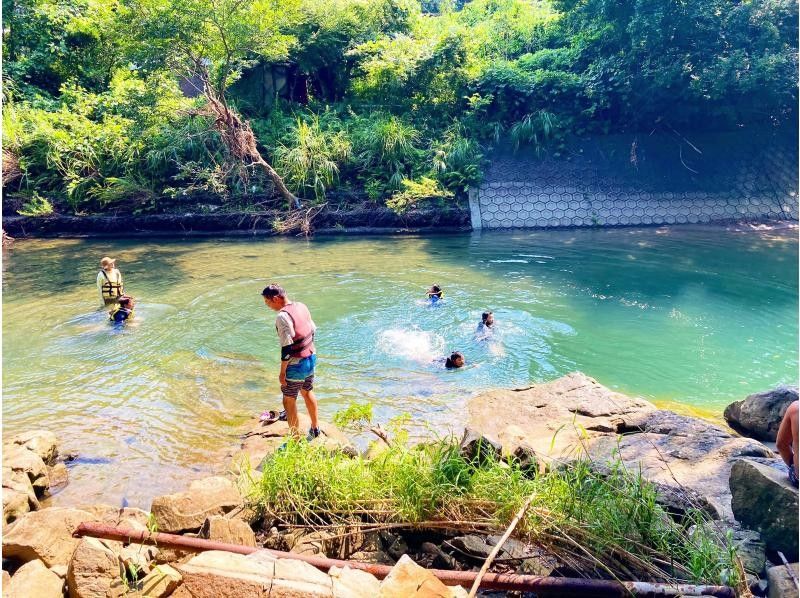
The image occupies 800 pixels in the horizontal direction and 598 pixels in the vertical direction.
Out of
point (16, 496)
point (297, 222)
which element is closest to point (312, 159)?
point (297, 222)

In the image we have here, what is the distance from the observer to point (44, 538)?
11.3 feet

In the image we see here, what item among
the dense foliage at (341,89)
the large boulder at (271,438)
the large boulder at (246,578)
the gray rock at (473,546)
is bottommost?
the large boulder at (271,438)

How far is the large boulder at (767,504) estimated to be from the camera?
10.3 feet

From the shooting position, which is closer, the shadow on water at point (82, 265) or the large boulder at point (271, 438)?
the large boulder at point (271, 438)

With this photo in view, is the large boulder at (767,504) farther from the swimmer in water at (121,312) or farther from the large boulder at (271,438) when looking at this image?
the swimmer in water at (121,312)

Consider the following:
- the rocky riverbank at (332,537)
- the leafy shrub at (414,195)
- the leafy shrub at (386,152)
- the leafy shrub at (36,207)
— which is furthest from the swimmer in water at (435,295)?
the leafy shrub at (36,207)

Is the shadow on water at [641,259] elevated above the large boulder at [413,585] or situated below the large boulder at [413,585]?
above

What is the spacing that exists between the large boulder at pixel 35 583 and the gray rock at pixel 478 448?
249 centimetres

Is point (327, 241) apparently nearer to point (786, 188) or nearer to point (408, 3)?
point (408, 3)

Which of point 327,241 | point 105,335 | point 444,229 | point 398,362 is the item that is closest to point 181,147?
point 327,241

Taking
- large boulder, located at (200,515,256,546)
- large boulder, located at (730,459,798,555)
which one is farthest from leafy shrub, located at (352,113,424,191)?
large boulder, located at (730,459,798,555)

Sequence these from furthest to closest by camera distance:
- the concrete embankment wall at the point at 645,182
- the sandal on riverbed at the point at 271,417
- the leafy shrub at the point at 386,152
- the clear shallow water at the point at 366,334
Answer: the leafy shrub at the point at 386,152
the concrete embankment wall at the point at 645,182
the clear shallow water at the point at 366,334
the sandal on riverbed at the point at 271,417

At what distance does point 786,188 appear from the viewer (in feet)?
57.1

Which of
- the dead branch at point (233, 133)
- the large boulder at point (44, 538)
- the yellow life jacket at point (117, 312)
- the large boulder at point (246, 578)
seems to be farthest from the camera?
the dead branch at point (233, 133)
